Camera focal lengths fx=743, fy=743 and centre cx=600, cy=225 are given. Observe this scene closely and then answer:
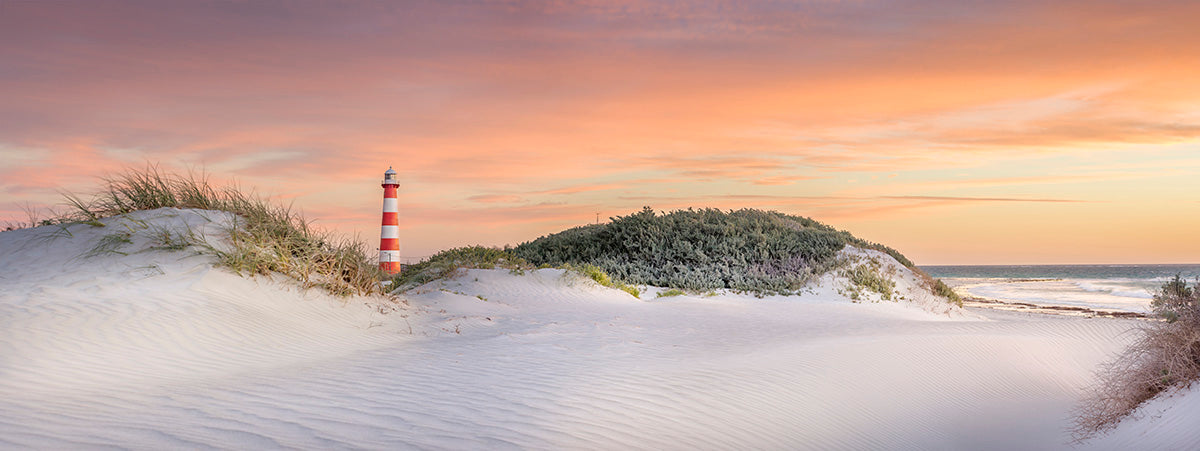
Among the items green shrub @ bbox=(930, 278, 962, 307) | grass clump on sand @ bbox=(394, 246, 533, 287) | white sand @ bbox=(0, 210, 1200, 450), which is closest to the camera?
white sand @ bbox=(0, 210, 1200, 450)

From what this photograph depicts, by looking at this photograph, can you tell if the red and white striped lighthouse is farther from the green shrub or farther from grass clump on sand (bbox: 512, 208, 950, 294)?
the green shrub

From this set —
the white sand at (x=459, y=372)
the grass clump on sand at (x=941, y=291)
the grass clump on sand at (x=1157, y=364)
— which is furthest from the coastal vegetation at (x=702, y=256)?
the grass clump on sand at (x=1157, y=364)

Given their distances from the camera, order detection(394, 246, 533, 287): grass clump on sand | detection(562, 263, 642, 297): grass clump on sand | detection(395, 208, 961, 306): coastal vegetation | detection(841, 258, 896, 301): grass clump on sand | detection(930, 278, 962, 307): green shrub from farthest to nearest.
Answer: detection(930, 278, 962, 307): green shrub, detection(841, 258, 896, 301): grass clump on sand, detection(395, 208, 961, 306): coastal vegetation, detection(562, 263, 642, 297): grass clump on sand, detection(394, 246, 533, 287): grass clump on sand

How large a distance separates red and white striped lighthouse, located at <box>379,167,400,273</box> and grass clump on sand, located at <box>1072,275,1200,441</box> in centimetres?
1391

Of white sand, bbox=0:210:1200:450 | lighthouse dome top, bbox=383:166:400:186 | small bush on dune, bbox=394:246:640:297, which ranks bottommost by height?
white sand, bbox=0:210:1200:450

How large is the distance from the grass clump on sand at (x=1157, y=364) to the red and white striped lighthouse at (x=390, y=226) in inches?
548

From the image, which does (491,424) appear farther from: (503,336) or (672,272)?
(672,272)

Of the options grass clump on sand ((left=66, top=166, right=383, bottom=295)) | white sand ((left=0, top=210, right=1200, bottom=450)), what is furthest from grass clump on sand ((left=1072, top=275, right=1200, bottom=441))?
grass clump on sand ((left=66, top=166, right=383, bottom=295))

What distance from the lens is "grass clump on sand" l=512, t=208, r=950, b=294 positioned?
18625mm

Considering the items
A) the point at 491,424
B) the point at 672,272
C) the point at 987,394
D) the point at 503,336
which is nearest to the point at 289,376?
the point at 491,424

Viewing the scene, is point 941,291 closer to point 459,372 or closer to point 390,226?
point 390,226

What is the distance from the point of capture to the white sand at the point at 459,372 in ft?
17.4

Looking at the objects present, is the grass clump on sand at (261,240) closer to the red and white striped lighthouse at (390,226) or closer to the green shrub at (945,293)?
the red and white striped lighthouse at (390,226)

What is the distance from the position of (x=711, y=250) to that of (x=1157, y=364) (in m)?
14.0
